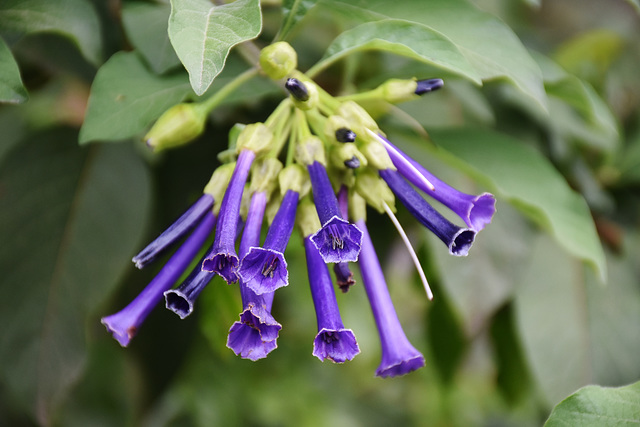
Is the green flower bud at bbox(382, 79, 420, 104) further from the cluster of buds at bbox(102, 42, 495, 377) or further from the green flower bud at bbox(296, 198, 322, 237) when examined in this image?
the green flower bud at bbox(296, 198, 322, 237)

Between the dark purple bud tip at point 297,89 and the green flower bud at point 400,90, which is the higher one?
the dark purple bud tip at point 297,89

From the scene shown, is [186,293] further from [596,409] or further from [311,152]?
[596,409]

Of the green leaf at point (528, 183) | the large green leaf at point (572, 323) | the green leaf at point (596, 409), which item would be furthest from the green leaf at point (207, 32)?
the large green leaf at point (572, 323)

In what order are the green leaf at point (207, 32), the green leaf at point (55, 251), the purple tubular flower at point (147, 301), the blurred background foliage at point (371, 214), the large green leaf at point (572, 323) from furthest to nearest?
the large green leaf at point (572, 323) < the green leaf at point (55, 251) < the blurred background foliage at point (371, 214) < the purple tubular flower at point (147, 301) < the green leaf at point (207, 32)

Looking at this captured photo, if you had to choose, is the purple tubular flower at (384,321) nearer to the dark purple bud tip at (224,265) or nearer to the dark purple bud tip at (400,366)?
the dark purple bud tip at (400,366)

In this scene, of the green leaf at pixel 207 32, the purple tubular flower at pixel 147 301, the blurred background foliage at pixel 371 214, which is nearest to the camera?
the green leaf at pixel 207 32

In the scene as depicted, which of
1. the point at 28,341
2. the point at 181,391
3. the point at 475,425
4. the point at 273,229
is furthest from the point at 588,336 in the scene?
the point at 475,425
